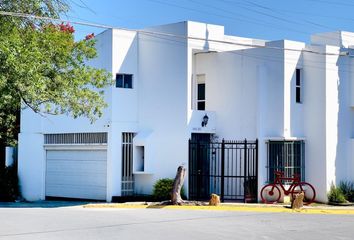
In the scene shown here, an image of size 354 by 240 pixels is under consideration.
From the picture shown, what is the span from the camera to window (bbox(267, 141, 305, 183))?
24.6 metres

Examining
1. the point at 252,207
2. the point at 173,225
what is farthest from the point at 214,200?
the point at 173,225

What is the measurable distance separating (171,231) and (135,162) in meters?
10.7

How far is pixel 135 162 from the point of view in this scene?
25875 mm

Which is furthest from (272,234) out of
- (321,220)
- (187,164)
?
(187,164)

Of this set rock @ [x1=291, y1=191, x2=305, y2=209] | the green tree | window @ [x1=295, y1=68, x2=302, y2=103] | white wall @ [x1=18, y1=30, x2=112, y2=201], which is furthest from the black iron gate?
the green tree

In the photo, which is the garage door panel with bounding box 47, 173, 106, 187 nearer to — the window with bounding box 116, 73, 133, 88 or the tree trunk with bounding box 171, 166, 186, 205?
the window with bounding box 116, 73, 133, 88

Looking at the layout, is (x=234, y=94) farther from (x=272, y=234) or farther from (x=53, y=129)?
(x=272, y=234)

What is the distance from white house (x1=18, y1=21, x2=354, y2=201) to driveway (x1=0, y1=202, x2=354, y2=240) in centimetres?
474

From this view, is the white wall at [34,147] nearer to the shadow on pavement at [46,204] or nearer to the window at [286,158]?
the shadow on pavement at [46,204]

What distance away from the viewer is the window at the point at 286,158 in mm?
24641

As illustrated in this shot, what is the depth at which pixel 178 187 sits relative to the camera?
76.2 ft

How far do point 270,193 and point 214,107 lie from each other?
444cm

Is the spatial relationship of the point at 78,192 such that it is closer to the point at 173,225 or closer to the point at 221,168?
the point at 221,168

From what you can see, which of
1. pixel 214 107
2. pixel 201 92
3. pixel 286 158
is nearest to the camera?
pixel 286 158
